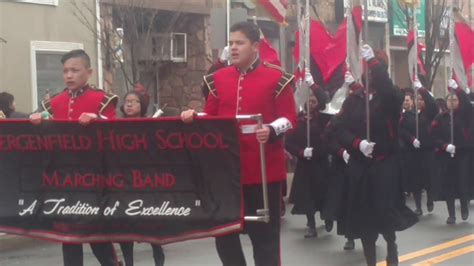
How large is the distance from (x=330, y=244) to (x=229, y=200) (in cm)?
520

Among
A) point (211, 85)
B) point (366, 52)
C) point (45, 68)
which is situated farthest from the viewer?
point (45, 68)

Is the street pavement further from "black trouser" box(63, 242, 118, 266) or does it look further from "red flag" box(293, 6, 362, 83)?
"red flag" box(293, 6, 362, 83)

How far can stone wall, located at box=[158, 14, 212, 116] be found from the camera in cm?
2339

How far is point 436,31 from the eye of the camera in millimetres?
29812

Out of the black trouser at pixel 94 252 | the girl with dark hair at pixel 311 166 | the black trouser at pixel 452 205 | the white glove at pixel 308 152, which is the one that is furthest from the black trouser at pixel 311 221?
the black trouser at pixel 94 252

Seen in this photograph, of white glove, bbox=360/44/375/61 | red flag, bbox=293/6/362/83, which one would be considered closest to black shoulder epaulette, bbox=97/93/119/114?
white glove, bbox=360/44/375/61

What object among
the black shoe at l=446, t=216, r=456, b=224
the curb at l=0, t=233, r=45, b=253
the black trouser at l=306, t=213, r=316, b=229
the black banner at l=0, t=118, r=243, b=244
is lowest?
the curb at l=0, t=233, r=45, b=253

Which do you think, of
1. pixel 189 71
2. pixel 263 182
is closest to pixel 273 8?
pixel 263 182

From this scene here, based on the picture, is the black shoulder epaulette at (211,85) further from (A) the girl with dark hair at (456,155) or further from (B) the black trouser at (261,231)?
(A) the girl with dark hair at (456,155)

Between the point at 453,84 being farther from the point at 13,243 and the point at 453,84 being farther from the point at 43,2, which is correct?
the point at 43,2

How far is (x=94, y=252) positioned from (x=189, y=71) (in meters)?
16.6

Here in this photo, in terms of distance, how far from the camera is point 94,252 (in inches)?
288

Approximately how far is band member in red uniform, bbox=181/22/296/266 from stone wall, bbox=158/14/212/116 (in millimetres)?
16540

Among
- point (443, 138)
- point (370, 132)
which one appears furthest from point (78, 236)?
point (443, 138)
